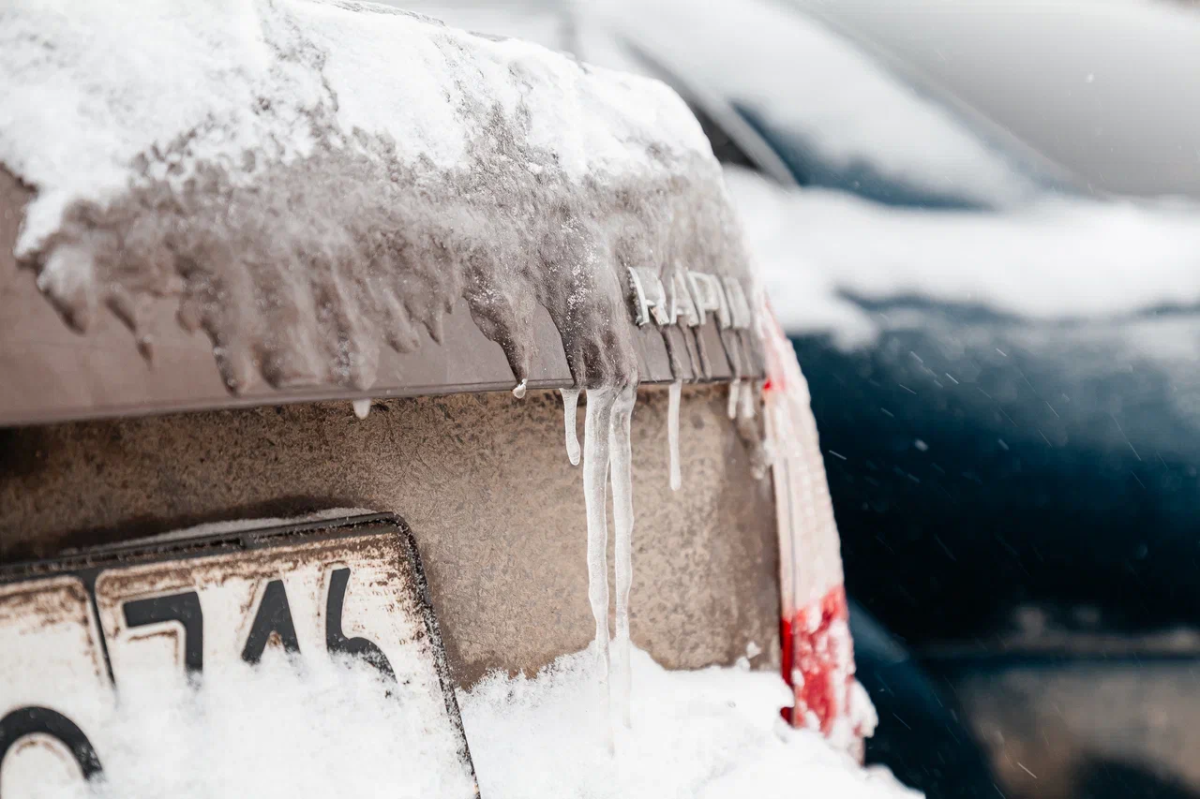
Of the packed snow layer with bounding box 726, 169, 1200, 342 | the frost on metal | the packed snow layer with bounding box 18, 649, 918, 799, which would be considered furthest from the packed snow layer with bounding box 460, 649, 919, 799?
the packed snow layer with bounding box 726, 169, 1200, 342

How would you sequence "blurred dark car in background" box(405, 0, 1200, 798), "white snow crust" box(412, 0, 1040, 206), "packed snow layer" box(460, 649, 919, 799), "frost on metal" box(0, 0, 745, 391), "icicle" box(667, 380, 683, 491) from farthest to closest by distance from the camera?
"white snow crust" box(412, 0, 1040, 206), "blurred dark car in background" box(405, 0, 1200, 798), "icicle" box(667, 380, 683, 491), "packed snow layer" box(460, 649, 919, 799), "frost on metal" box(0, 0, 745, 391)

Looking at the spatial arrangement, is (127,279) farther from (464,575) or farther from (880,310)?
(880,310)

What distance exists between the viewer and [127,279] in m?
0.94

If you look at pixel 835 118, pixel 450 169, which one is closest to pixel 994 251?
pixel 835 118

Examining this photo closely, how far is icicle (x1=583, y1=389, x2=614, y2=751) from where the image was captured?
1.50m

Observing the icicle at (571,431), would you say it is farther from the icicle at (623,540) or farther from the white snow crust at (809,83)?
the white snow crust at (809,83)

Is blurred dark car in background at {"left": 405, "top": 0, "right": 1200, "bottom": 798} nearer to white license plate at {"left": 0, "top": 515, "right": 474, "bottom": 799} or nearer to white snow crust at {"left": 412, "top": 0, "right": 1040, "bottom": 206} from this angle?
white snow crust at {"left": 412, "top": 0, "right": 1040, "bottom": 206}

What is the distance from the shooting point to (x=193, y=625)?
103 cm

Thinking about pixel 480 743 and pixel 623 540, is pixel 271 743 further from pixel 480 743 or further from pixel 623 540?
pixel 623 540

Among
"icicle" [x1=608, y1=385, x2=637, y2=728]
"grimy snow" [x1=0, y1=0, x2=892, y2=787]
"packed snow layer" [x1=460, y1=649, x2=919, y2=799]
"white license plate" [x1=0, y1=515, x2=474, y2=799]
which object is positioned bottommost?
"packed snow layer" [x1=460, y1=649, x2=919, y2=799]

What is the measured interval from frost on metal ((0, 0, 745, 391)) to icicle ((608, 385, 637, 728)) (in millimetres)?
204

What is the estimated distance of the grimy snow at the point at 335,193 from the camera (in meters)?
0.95

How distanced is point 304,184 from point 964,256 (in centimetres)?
175

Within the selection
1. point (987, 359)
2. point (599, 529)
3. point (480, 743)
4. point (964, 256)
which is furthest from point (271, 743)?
point (964, 256)
